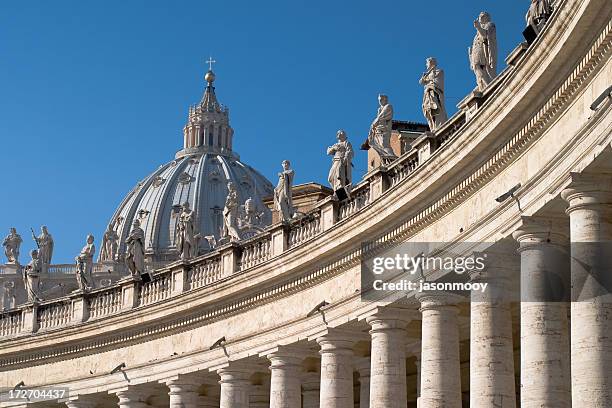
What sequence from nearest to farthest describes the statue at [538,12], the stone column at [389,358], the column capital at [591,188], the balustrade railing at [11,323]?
the column capital at [591,188] → the statue at [538,12] → the stone column at [389,358] → the balustrade railing at [11,323]

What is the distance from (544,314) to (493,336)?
4263mm

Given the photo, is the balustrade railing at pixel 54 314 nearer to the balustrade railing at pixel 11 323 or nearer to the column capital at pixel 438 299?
the balustrade railing at pixel 11 323

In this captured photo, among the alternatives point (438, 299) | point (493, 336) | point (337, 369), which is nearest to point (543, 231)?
point (493, 336)

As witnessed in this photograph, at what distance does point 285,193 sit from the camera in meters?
62.8

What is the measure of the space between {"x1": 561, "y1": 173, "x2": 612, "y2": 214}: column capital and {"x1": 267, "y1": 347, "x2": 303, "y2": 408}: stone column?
958 inches

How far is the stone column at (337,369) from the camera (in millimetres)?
53719

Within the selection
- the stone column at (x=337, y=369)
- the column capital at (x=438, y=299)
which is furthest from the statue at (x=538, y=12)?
the stone column at (x=337, y=369)

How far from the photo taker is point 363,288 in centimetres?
5175

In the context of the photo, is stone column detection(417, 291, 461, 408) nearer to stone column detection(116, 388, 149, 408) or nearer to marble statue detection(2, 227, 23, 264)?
stone column detection(116, 388, 149, 408)

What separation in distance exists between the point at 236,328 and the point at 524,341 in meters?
25.0

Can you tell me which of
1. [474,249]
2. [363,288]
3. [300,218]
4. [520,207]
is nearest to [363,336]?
[363,288]

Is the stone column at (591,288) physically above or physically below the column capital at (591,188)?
below

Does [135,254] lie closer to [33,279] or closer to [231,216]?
[231,216]

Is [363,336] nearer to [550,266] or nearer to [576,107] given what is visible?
[550,266]
